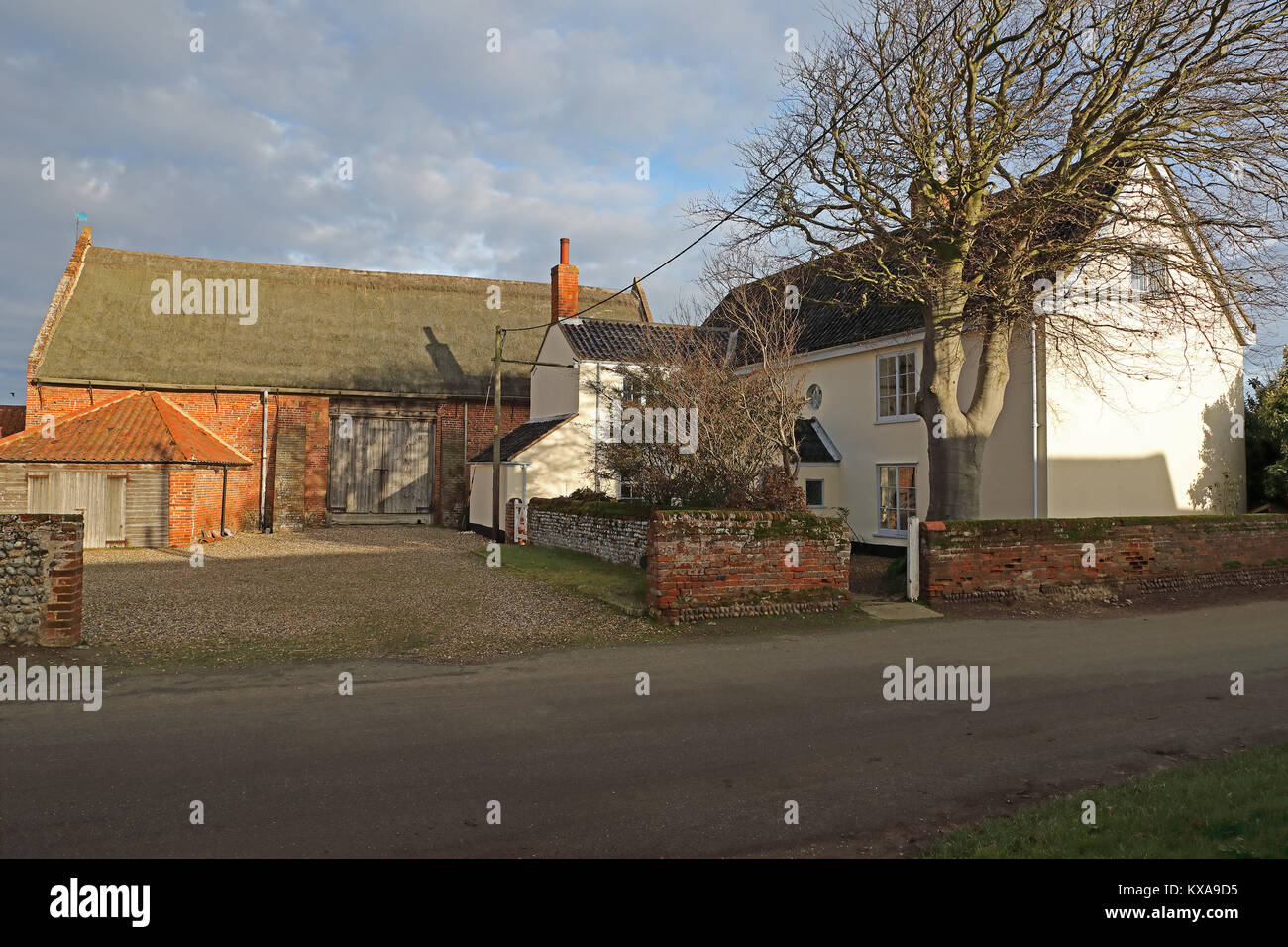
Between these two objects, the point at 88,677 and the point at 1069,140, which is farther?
the point at 1069,140

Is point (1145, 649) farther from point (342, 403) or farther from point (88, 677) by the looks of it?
point (342, 403)

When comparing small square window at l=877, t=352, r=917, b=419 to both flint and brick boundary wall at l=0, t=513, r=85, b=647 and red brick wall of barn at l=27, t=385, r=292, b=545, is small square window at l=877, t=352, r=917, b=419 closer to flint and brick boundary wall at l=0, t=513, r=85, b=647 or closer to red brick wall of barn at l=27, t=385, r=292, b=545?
flint and brick boundary wall at l=0, t=513, r=85, b=647

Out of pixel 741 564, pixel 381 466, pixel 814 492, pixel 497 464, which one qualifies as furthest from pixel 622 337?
pixel 741 564

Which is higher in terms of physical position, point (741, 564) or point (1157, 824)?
point (741, 564)

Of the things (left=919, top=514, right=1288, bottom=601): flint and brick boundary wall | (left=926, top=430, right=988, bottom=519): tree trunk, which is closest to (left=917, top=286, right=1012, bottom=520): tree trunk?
(left=926, top=430, right=988, bottom=519): tree trunk

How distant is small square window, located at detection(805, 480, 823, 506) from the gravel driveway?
29.7ft

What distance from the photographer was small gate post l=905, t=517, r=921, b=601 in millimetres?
13305

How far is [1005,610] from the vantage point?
13.1 meters

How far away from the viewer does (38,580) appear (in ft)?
30.8

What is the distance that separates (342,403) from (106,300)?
8.65 meters

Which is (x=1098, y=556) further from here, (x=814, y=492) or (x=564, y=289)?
(x=564, y=289)

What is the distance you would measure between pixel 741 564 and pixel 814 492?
10.8 m

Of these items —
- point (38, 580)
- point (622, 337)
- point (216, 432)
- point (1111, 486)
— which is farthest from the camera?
point (216, 432)

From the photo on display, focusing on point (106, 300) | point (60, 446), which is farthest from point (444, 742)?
point (106, 300)
